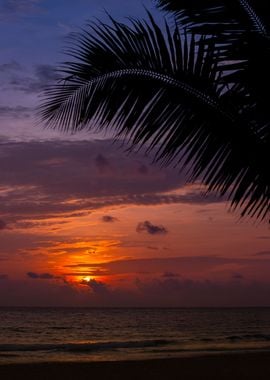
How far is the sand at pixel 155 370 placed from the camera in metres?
14.2

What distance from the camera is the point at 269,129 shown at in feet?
11.1

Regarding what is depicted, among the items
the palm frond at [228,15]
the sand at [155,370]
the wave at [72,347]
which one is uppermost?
the palm frond at [228,15]

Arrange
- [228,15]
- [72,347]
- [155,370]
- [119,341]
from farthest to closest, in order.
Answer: [119,341], [72,347], [155,370], [228,15]

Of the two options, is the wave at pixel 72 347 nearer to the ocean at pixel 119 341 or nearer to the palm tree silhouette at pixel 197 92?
the ocean at pixel 119 341

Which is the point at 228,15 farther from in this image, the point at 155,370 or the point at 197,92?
the point at 155,370

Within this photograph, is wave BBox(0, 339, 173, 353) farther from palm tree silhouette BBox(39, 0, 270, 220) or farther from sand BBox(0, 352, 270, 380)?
palm tree silhouette BBox(39, 0, 270, 220)

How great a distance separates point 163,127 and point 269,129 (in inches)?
24.2

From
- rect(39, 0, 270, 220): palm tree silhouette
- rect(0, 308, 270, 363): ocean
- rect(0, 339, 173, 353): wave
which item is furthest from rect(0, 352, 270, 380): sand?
rect(39, 0, 270, 220): palm tree silhouette

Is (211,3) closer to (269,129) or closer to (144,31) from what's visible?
(144,31)

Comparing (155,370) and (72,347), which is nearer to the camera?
(155,370)

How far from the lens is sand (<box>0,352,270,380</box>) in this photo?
14172 mm

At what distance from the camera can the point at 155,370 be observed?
50.4 ft

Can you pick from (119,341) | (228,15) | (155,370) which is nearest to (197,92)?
(228,15)

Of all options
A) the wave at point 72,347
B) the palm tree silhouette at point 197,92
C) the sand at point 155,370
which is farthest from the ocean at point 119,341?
the palm tree silhouette at point 197,92
